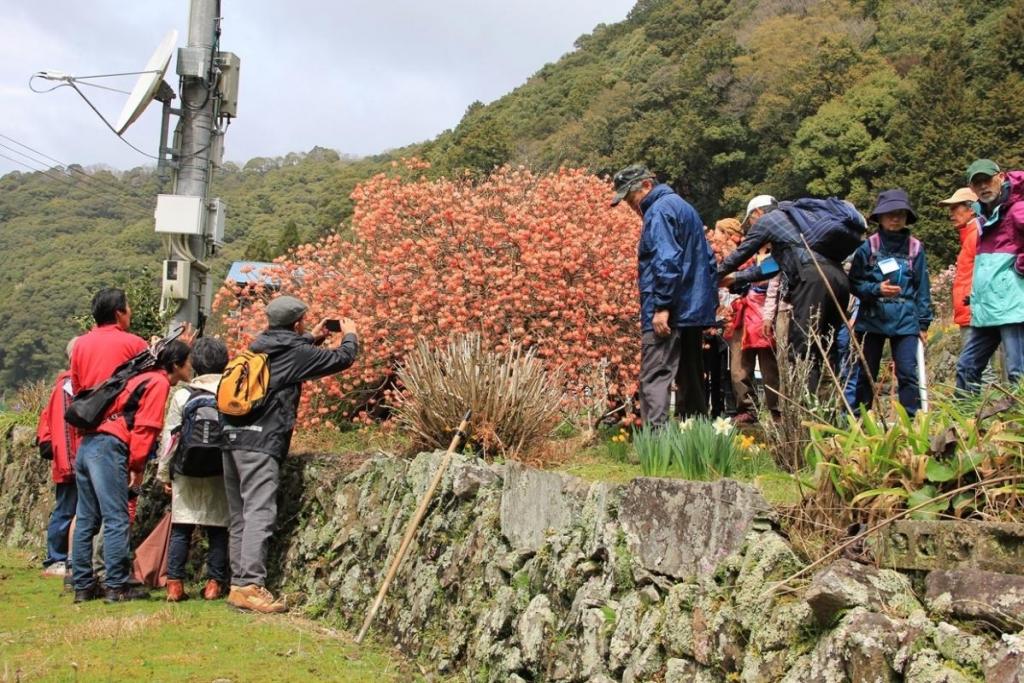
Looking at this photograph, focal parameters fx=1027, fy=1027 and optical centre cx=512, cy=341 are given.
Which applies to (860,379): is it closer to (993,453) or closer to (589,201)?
(993,453)

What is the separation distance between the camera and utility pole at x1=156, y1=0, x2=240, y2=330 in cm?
1060

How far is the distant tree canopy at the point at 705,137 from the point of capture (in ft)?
105

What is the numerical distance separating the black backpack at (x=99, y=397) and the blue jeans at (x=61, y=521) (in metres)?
1.49

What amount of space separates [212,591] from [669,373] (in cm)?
330

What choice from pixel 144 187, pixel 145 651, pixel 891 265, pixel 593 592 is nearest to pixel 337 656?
pixel 145 651

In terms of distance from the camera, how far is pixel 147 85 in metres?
10.7

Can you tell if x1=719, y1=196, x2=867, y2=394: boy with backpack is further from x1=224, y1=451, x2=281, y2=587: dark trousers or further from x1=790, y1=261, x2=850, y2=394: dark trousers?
x1=224, y1=451, x2=281, y2=587: dark trousers

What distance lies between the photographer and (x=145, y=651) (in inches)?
208

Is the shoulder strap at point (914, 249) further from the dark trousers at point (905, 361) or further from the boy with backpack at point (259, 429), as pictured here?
the boy with backpack at point (259, 429)

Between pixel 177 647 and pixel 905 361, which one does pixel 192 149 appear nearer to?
pixel 177 647

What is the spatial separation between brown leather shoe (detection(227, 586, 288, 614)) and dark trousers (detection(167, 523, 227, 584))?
616 mm

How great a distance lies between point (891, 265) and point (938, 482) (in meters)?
3.18

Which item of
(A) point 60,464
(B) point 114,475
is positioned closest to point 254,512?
(B) point 114,475

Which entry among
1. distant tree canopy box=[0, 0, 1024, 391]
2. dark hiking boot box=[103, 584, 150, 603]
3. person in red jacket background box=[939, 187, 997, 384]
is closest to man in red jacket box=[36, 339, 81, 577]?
dark hiking boot box=[103, 584, 150, 603]
